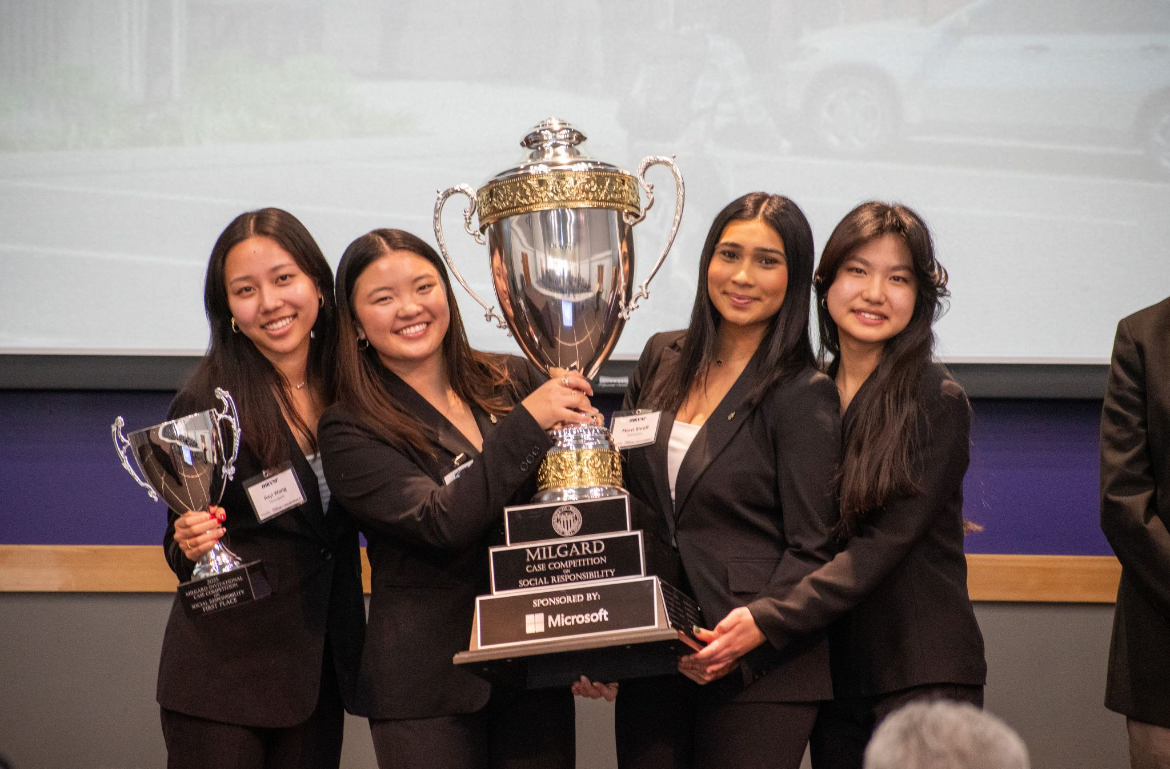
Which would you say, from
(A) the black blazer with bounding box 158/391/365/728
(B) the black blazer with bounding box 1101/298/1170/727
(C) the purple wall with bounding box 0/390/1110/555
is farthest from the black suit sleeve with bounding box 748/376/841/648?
(C) the purple wall with bounding box 0/390/1110/555

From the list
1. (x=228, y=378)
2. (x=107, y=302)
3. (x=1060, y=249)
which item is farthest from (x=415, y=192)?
(x=1060, y=249)

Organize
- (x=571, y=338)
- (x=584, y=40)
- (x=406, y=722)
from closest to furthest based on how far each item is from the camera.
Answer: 1. (x=406, y=722)
2. (x=571, y=338)
3. (x=584, y=40)

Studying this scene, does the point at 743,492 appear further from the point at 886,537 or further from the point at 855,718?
the point at 855,718

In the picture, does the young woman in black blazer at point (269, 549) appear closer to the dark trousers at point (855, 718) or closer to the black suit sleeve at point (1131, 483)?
the dark trousers at point (855, 718)

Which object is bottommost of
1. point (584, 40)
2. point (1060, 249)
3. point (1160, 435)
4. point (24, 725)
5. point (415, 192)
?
point (24, 725)

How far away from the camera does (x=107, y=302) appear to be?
9.87ft

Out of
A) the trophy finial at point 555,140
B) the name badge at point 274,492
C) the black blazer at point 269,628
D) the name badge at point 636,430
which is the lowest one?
the black blazer at point 269,628

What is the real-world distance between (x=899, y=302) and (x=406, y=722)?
1.10m

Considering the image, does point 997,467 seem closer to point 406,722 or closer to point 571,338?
point 571,338

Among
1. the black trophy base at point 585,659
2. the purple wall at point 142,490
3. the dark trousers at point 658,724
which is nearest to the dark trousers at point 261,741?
the black trophy base at point 585,659

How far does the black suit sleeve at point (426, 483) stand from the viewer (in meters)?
1.73

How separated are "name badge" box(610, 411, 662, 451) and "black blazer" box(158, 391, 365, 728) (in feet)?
1.81

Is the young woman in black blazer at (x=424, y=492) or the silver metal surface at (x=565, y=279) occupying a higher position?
the silver metal surface at (x=565, y=279)

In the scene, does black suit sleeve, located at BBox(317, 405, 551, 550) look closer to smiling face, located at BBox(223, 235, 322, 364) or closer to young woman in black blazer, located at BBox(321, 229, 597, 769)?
young woman in black blazer, located at BBox(321, 229, 597, 769)
